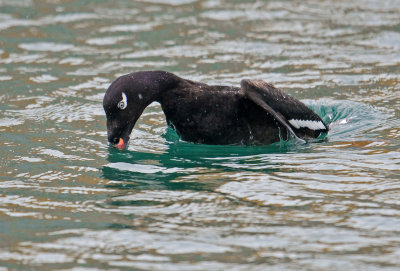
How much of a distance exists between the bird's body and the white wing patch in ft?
0.07

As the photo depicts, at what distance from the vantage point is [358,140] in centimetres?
825

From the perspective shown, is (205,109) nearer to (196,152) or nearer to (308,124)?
(196,152)

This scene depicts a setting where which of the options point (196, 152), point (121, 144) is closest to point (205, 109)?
point (196, 152)

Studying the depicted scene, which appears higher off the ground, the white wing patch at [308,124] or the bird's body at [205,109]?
the bird's body at [205,109]

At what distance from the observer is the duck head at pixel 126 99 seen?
742 cm

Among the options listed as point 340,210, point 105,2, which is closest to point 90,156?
point 340,210

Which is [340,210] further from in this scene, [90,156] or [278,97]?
[90,156]

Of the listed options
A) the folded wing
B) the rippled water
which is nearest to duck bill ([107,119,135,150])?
the rippled water

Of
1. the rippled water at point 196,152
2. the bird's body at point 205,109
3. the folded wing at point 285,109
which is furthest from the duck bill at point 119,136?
the folded wing at point 285,109

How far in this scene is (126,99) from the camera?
7488mm

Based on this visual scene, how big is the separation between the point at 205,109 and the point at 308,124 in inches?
52.2

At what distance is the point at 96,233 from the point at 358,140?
380 centimetres

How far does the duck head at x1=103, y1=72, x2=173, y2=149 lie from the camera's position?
7.42m

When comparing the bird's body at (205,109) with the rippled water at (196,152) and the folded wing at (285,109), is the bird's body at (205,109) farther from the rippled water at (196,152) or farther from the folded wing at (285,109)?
the rippled water at (196,152)
